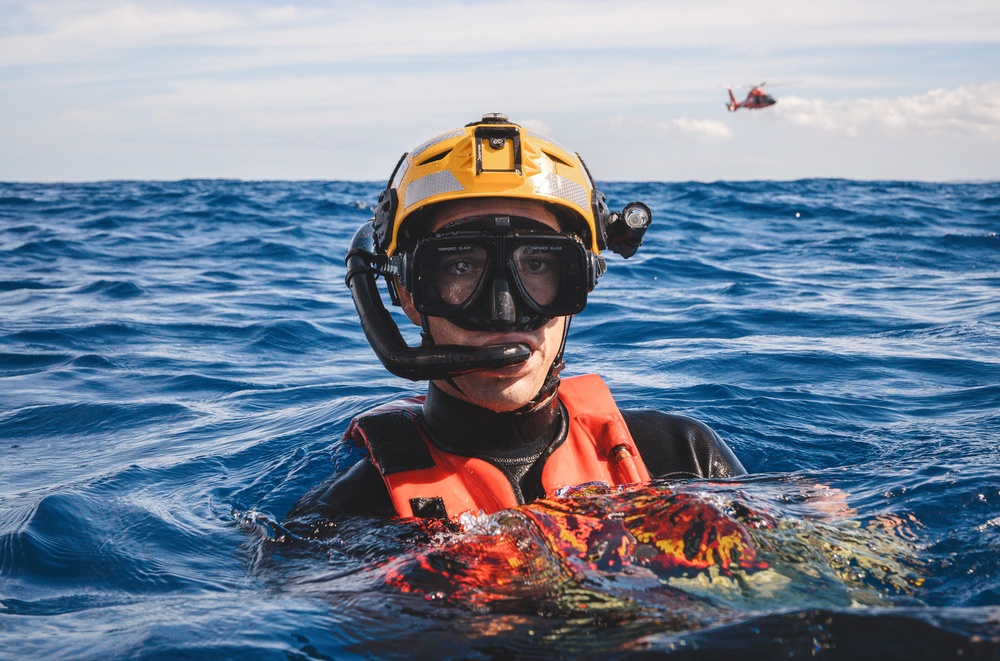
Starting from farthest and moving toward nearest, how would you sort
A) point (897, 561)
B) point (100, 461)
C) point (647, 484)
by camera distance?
point (100, 461) → point (647, 484) → point (897, 561)

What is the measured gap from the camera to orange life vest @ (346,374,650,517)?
8.73 feet

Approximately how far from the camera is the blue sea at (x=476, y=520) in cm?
196

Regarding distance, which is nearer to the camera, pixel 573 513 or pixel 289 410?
pixel 573 513

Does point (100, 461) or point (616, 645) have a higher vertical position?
point (616, 645)

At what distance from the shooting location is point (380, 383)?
6.02 meters

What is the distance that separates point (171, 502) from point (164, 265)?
8662 millimetres

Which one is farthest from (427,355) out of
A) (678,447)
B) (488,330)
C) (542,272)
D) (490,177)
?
(678,447)

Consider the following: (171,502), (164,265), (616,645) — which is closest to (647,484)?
(616,645)

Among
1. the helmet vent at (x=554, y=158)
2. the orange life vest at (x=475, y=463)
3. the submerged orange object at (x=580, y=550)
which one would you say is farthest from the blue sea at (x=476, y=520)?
the helmet vent at (x=554, y=158)

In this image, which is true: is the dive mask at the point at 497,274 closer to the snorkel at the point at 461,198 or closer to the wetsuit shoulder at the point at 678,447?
the snorkel at the point at 461,198

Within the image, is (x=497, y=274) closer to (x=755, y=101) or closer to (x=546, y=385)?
(x=546, y=385)

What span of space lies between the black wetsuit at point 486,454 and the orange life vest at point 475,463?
4cm

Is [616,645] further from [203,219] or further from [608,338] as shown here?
[203,219]

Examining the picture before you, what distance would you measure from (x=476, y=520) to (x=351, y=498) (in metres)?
0.42
